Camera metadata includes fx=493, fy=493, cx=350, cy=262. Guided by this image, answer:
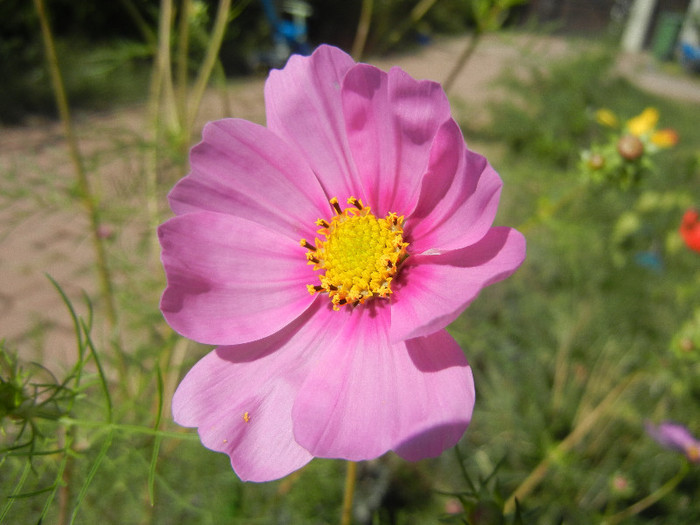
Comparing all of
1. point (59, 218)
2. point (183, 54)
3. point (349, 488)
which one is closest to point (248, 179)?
point (349, 488)

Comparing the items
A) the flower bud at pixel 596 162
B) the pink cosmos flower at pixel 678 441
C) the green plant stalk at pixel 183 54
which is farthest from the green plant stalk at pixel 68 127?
the pink cosmos flower at pixel 678 441

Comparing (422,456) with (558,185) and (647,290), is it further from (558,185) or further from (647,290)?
(558,185)

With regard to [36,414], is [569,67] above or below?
below

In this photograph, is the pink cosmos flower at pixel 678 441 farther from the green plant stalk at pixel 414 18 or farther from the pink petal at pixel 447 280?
the green plant stalk at pixel 414 18

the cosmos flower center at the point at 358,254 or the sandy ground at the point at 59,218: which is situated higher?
the cosmos flower center at the point at 358,254

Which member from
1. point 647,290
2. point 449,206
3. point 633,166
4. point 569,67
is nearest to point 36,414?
point 449,206

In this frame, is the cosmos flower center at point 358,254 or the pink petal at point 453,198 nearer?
the pink petal at point 453,198

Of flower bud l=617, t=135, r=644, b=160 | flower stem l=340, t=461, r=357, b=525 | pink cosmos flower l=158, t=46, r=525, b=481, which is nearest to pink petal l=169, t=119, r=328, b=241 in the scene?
pink cosmos flower l=158, t=46, r=525, b=481
